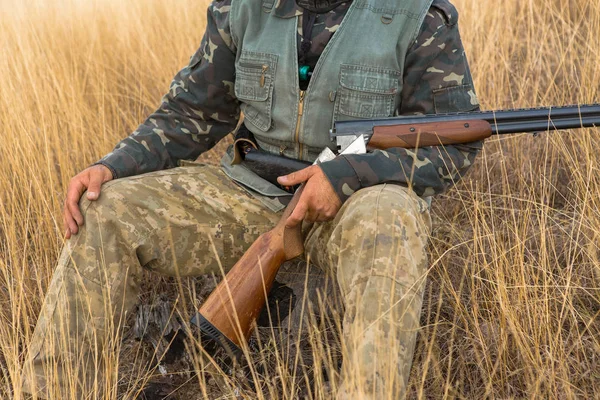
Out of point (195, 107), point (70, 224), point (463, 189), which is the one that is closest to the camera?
point (70, 224)

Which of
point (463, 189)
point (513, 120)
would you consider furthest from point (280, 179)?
point (463, 189)

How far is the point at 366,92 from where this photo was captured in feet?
9.57

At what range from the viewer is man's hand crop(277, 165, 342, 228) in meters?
2.57

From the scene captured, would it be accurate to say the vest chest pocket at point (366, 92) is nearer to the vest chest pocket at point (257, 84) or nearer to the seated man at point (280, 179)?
the seated man at point (280, 179)

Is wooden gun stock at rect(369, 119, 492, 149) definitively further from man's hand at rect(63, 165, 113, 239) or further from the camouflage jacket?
man's hand at rect(63, 165, 113, 239)

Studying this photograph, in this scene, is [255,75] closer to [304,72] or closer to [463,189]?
[304,72]

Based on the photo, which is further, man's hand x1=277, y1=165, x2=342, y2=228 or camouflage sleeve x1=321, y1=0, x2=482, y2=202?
camouflage sleeve x1=321, y1=0, x2=482, y2=202

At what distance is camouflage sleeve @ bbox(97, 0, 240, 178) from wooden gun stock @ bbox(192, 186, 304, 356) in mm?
798

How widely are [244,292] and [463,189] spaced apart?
1.95 meters

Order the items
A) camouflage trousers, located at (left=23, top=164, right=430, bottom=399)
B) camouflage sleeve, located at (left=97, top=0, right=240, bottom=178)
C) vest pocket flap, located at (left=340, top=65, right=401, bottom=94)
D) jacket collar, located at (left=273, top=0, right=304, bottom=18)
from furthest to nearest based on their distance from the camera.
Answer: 1. camouflage sleeve, located at (left=97, top=0, right=240, bottom=178)
2. jacket collar, located at (left=273, top=0, right=304, bottom=18)
3. vest pocket flap, located at (left=340, top=65, right=401, bottom=94)
4. camouflage trousers, located at (left=23, top=164, right=430, bottom=399)

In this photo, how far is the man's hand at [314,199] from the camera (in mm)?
2566

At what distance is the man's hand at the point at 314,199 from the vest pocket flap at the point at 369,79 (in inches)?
18.8

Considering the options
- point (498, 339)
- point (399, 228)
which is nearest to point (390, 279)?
point (399, 228)

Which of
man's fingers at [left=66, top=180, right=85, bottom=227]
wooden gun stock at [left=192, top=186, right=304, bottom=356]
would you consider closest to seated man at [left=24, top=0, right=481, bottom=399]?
man's fingers at [left=66, top=180, right=85, bottom=227]
